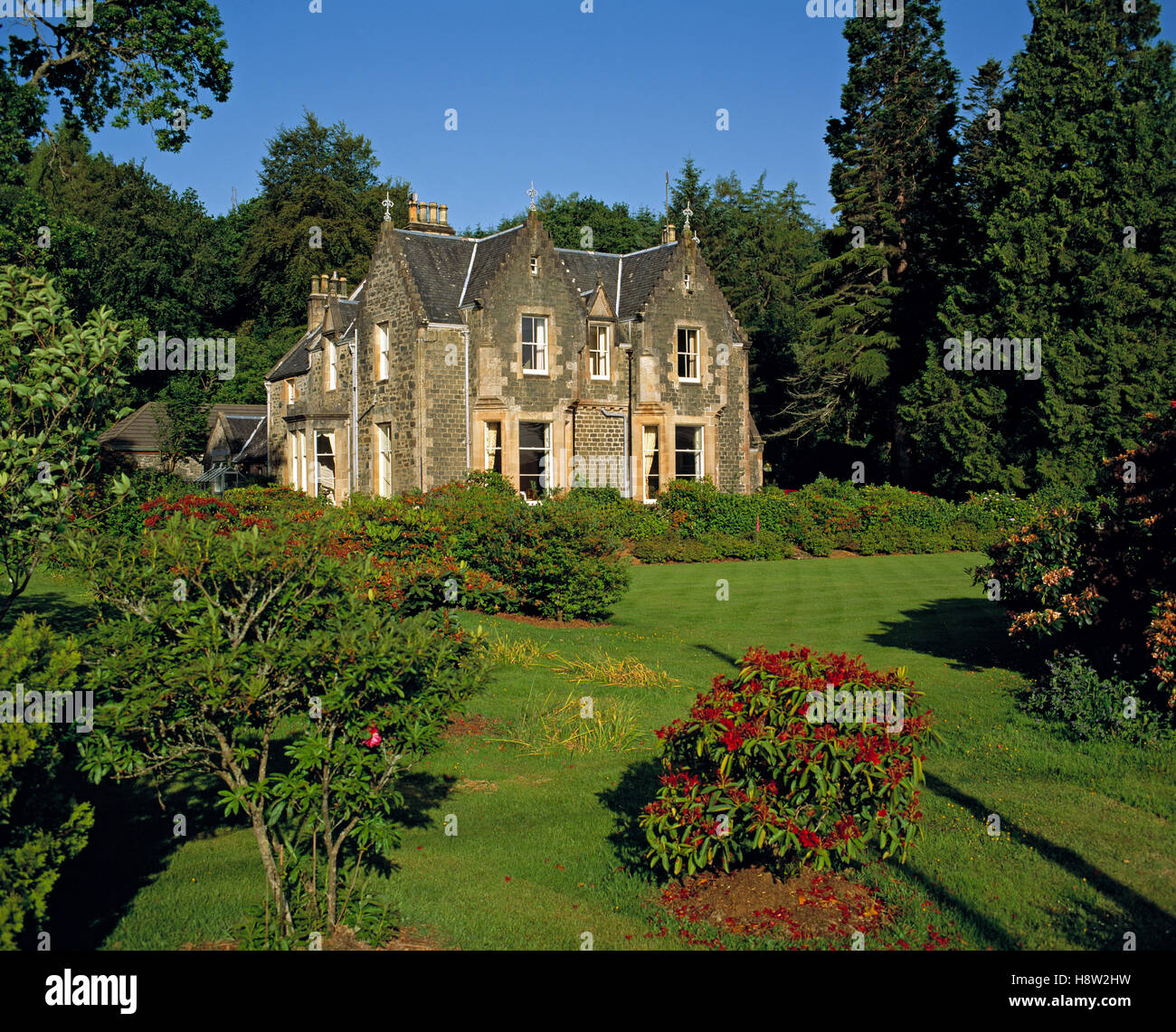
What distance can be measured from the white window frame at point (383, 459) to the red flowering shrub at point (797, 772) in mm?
26761

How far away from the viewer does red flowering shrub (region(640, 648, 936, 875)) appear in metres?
6.36

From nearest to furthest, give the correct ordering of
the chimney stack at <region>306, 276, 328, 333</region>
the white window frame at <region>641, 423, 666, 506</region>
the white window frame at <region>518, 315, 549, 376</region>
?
the white window frame at <region>518, 315, 549, 376</region>
the white window frame at <region>641, 423, 666, 506</region>
the chimney stack at <region>306, 276, 328, 333</region>

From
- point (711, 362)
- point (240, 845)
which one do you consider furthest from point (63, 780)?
point (711, 362)

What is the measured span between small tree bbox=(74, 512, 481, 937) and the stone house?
78.7ft

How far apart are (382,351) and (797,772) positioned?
2832 centimetres

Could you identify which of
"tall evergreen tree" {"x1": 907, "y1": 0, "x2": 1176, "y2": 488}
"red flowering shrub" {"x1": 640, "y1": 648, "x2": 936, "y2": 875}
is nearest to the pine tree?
"tall evergreen tree" {"x1": 907, "y1": 0, "x2": 1176, "y2": 488}

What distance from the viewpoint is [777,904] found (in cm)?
671

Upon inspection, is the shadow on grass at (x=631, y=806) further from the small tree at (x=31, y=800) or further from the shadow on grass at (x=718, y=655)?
the shadow on grass at (x=718, y=655)

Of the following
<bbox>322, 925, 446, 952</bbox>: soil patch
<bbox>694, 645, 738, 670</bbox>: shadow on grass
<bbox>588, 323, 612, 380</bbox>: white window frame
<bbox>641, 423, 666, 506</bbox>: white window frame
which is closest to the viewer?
<bbox>322, 925, 446, 952</bbox>: soil patch

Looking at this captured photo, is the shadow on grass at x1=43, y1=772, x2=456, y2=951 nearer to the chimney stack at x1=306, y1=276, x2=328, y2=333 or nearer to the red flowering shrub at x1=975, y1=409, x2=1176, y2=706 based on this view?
the red flowering shrub at x1=975, y1=409, x2=1176, y2=706

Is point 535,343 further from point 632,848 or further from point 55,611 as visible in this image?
point 632,848

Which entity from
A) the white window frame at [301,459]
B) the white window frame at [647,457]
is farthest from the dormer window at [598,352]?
the white window frame at [301,459]

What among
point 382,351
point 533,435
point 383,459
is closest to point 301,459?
point 383,459
